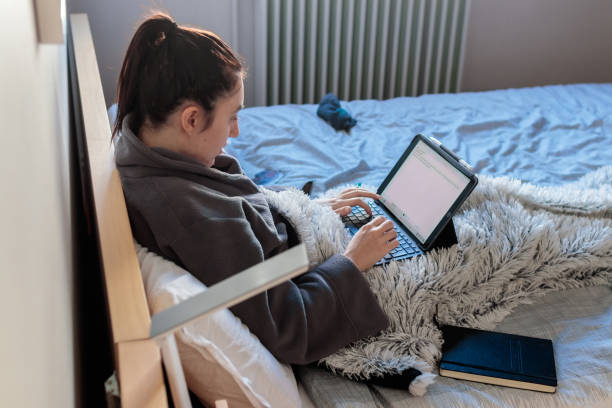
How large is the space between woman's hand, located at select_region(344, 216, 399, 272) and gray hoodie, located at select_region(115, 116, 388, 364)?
5 centimetres

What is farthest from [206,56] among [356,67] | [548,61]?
[548,61]

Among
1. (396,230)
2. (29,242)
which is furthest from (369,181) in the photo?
(29,242)

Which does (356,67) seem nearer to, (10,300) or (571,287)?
(571,287)

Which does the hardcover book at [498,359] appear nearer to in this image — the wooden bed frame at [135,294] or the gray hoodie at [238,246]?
the gray hoodie at [238,246]

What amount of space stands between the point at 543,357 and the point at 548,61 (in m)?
2.53

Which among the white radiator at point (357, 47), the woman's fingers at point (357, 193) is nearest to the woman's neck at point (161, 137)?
the woman's fingers at point (357, 193)

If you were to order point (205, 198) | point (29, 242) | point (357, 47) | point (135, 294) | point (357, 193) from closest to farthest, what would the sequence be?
point (29, 242) < point (135, 294) < point (205, 198) < point (357, 193) < point (357, 47)

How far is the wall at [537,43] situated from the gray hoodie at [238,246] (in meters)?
2.33

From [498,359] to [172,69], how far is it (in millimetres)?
726

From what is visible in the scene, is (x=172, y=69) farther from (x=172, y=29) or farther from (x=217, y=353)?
(x=217, y=353)

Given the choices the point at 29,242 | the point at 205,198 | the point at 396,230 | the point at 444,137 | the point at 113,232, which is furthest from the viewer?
the point at 444,137

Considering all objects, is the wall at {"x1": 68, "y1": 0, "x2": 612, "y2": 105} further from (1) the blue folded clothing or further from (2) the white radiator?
(1) the blue folded clothing

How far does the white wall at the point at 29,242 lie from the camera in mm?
388

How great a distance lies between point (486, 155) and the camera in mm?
1809
